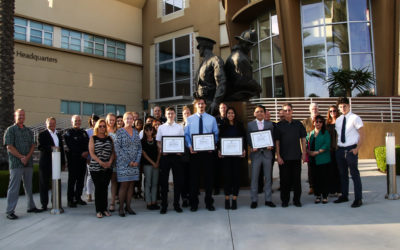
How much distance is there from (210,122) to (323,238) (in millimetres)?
2855

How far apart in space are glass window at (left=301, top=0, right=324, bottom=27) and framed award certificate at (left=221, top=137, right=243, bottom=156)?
1646 cm

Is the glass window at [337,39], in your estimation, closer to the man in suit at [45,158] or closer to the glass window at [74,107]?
the man in suit at [45,158]

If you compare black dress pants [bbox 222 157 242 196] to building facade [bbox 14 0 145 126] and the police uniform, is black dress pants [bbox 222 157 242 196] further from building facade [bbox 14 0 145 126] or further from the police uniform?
building facade [bbox 14 0 145 126]

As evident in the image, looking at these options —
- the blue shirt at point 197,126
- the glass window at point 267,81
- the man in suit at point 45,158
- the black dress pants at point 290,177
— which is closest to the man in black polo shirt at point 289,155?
the black dress pants at point 290,177

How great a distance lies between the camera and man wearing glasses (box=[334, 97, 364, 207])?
232 inches

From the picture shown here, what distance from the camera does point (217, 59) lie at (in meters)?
8.12

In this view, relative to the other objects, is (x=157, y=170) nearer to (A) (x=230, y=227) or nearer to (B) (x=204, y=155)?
(B) (x=204, y=155)

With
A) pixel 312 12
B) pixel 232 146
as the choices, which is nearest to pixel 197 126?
pixel 232 146


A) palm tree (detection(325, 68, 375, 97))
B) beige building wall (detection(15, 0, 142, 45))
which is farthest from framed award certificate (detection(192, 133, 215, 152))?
beige building wall (detection(15, 0, 142, 45))

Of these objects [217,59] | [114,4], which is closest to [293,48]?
[217,59]

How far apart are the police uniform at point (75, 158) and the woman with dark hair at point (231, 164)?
2999mm

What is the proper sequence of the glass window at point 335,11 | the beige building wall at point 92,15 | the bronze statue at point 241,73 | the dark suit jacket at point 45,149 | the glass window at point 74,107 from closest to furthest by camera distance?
the dark suit jacket at point 45,149 < the bronze statue at point 241,73 < the glass window at point 335,11 < the beige building wall at point 92,15 < the glass window at point 74,107

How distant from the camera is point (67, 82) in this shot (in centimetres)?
2717

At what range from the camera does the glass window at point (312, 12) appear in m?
19.5
